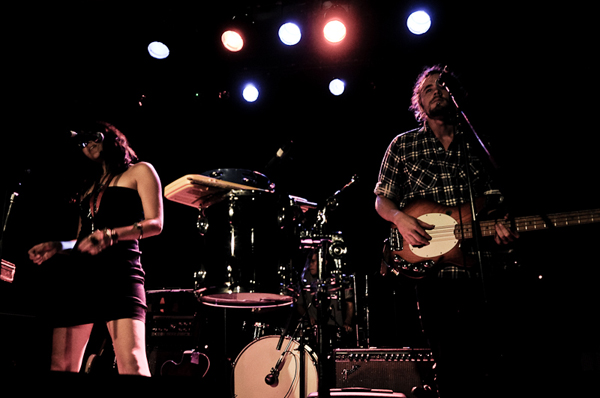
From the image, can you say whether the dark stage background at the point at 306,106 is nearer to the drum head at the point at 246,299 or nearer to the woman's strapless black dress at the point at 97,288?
the woman's strapless black dress at the point at 97,288

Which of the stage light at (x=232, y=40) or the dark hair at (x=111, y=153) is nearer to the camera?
the dark hair at (x=111, y=153)

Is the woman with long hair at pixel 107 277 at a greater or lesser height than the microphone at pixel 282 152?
lesser

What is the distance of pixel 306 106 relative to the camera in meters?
6.73

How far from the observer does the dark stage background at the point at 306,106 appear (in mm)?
4680

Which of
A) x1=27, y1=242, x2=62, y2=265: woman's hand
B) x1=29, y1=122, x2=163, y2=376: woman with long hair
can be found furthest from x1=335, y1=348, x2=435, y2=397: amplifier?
x1=27, y1=242, x2=62, y2=265: woman's hand

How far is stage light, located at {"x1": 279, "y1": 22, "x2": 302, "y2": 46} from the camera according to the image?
5688mm

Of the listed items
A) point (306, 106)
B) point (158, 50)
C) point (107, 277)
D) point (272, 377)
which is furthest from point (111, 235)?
point (306, 106)

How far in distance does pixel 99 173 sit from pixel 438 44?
13.8 ft

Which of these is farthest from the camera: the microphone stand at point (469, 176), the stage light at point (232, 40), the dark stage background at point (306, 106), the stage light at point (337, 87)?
the stage light at point (337, 87)

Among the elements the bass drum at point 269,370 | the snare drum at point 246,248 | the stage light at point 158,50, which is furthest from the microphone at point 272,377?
the stage light at point 158,50

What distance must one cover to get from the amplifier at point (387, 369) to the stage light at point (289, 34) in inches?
148

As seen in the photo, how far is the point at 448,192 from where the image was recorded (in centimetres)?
299

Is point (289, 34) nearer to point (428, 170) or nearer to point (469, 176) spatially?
point (428, 170)

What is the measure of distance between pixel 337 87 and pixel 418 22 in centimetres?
142
